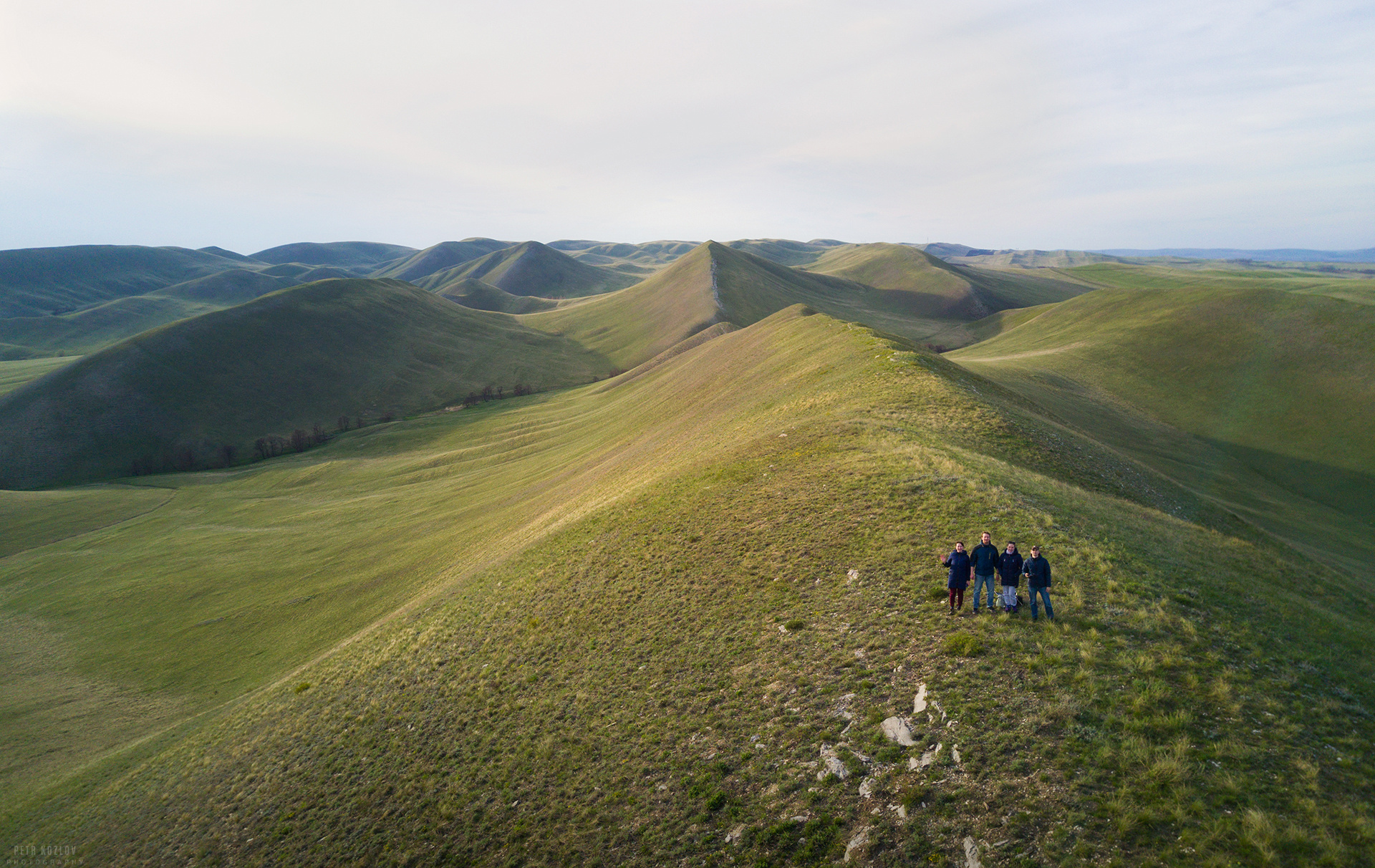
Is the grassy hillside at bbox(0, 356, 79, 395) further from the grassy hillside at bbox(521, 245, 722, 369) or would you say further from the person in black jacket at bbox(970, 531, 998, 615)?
the person in black jacket at bbox(970, 531, 998, 615)

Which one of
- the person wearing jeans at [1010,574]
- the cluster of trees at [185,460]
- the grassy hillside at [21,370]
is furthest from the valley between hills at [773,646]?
the grassy hillside at [21,370]

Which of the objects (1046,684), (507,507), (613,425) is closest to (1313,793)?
(1046,684)

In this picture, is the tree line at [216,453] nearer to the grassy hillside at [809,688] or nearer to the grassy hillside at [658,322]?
the grassy hillside at [658,322]

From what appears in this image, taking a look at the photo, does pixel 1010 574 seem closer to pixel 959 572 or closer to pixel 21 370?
pixel 959 572

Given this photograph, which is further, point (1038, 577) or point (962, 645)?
point (1038, 577)

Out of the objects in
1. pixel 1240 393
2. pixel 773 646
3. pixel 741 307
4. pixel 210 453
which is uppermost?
pixel 741 307

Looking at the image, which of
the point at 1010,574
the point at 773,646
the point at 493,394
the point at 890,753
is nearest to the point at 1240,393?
the point at 1010,574

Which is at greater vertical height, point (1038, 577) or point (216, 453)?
point (1038, 577)
